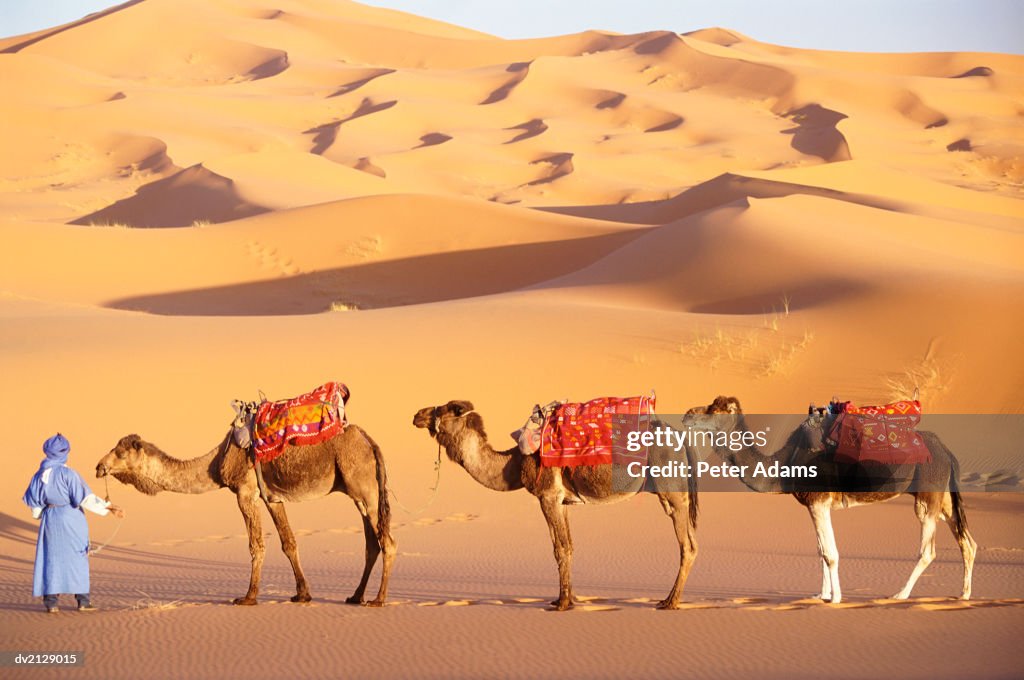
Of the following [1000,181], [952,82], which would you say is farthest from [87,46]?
[1000,181]

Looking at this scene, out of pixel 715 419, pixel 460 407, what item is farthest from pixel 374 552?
pixel 715 419

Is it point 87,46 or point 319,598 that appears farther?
point 87,46

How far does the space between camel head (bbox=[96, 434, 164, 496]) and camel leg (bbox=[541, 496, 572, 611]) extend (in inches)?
117

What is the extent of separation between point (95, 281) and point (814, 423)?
26707 mm

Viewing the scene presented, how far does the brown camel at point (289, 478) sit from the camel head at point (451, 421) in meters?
0.48

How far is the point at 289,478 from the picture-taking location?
9.28 meters

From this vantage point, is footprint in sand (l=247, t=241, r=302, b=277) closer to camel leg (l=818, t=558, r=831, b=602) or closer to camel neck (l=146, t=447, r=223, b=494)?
camel neck (l=146, t=447, r=223, b=494)

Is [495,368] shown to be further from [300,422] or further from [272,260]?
[272,260]

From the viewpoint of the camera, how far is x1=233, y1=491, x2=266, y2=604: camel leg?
9.24 metres

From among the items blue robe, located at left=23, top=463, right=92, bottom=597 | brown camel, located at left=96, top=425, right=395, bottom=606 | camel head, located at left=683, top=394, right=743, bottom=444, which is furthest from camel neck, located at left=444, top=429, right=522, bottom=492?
blue robe, located at left=23, top=463, right=92, bottom=597

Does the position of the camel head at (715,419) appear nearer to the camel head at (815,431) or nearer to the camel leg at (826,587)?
the camel head at (815,431)

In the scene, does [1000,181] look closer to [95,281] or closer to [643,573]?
[95,281]

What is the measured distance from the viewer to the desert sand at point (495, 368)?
8.30 meters

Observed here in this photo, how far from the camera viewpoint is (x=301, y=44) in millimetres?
104875
